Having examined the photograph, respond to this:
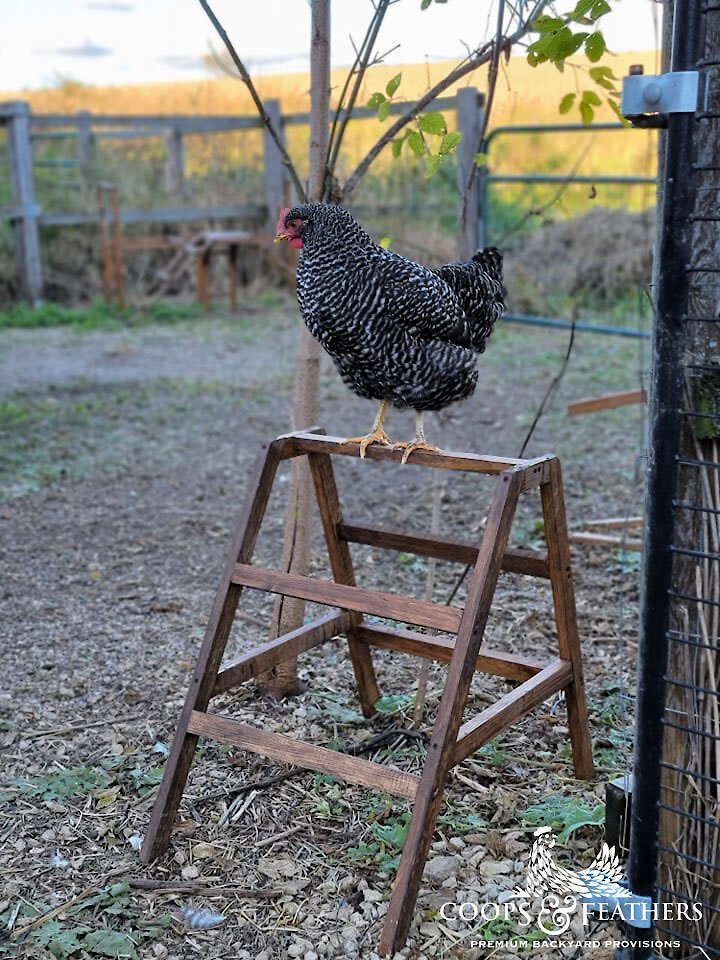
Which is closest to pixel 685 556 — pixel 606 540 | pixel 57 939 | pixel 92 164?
pixel 57 939

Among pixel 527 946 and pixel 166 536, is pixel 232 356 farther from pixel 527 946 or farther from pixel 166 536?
pixel 527 946

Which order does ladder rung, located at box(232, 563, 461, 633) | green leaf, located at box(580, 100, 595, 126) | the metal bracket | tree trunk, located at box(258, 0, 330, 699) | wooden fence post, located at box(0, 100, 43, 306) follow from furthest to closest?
wooden fence post, located at box(0, 100, 43, 306), tree trunk, located at box(258, 0, 330, 699), green leaf, located at box(580, 100, 595, 126), ladder rung, located at box(232, 563, 461, 633), the metal bracket

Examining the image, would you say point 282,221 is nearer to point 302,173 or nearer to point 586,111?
point 586,111

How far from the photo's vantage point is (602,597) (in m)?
3.99

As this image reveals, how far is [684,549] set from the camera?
1854 millimetres

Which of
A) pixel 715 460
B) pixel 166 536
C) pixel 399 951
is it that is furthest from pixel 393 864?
pixel 166 536

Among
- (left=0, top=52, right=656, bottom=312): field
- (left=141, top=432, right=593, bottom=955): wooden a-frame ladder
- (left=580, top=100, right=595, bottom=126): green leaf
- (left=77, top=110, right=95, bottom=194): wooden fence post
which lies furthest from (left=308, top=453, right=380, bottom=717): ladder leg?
(left=77, top=110, right=95, bottom=194): wooden fence post

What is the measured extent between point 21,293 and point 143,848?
9.86 metres

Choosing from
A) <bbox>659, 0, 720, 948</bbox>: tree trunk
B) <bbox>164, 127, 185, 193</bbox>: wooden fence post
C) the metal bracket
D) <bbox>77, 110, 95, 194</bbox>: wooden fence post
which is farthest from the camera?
<bbox>164, 127, 185, 193</bbox>: wooden fence post

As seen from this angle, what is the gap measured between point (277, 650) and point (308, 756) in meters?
0.49

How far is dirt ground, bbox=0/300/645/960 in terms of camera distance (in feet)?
7.41

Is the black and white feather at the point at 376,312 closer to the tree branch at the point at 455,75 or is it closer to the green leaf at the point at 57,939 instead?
the tree branch at the point at 455,75

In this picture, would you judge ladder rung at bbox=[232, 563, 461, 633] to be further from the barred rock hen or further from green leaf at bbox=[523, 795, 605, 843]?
green leaf at bbox=[523, 795, 605, 843]

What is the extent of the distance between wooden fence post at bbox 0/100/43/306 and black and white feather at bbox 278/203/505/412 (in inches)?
368
